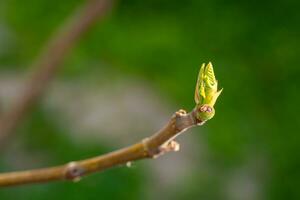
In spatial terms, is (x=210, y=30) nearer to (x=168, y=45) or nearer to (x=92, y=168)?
(x=168, y=45)

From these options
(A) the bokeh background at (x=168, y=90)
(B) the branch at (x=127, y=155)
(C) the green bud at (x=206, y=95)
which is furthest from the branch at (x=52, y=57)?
(C) the green bud at (x=206, y=95)

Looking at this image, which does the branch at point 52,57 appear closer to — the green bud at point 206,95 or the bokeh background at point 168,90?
the bokeh background at point 168,90

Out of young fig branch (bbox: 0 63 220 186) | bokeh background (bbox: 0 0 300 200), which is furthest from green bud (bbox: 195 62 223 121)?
bokeh background (bbox: 0 0 300 200)

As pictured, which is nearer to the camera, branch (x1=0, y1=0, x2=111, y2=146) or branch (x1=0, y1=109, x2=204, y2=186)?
branch (x1=0, y1=109, x2=204, y2=186)

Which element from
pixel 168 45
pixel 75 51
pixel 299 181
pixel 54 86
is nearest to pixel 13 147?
pixel 54 86

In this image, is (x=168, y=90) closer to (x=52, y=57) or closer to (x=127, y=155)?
(x=52, y=57)

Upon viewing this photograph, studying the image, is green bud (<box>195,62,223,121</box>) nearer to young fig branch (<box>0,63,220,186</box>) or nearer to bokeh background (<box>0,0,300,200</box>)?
young fig branch (<box>0,63,220,186</box>)

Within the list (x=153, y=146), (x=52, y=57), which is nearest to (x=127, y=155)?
(x=153, y=146)
